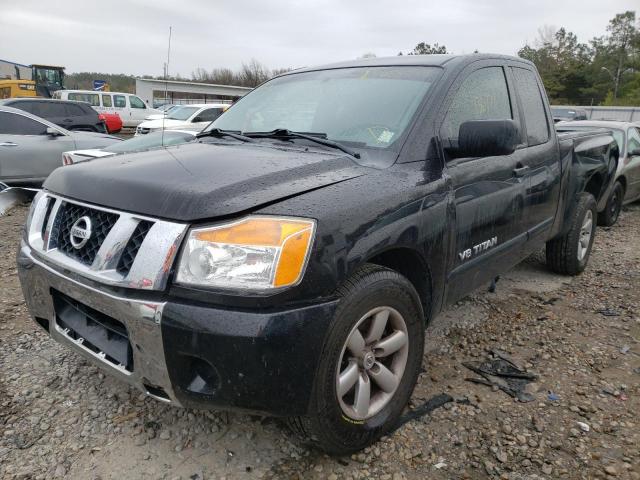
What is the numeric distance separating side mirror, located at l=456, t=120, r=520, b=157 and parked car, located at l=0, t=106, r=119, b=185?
756 centimetres

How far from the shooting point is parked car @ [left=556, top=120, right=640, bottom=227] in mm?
6945

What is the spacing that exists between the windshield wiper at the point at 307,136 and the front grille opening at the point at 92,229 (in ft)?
3.46

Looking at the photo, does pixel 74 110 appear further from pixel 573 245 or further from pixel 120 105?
pixel 573 245

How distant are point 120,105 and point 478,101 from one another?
73.1 feet

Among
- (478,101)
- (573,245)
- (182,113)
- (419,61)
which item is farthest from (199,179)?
(182,113)

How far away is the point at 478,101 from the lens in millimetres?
2867

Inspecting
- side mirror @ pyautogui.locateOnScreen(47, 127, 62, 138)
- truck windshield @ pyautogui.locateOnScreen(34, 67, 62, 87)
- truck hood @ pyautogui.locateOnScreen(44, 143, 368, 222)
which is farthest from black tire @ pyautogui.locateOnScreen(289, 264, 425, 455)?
truck windshield @ pyautogui.locateOnScreen(34, 67, 62, 87)

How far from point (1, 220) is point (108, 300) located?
5348 mm

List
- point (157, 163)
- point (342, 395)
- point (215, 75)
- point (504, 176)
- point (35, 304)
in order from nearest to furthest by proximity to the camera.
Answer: point (342, 395), point (157, 163), point (35, 304), point (504, 176), point (215, 75)

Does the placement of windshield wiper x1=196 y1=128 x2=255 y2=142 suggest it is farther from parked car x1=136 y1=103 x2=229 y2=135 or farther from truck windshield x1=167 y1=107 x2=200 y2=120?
truck windshield x1=167 y1=107 x2=200 y2=120

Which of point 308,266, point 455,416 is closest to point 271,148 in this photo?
point 308,266

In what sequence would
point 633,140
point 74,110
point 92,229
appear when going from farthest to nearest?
point 74,110
point 633,140
point 92,229

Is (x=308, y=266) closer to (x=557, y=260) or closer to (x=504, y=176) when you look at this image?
(x=504, y=176)

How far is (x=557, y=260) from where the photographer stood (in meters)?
4.51
